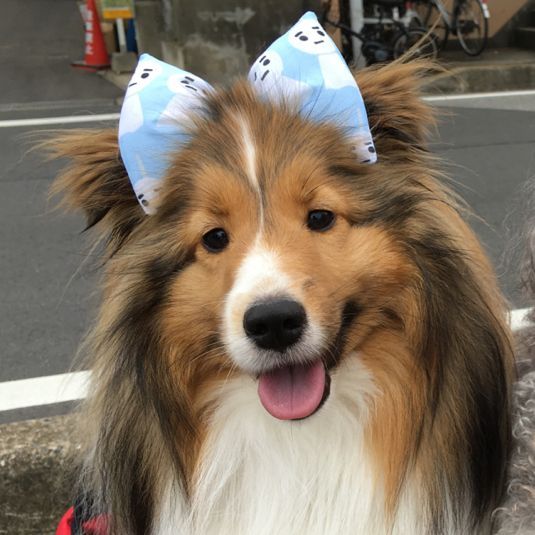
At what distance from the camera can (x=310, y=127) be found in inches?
64.9

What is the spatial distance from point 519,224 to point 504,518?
26.1 inches

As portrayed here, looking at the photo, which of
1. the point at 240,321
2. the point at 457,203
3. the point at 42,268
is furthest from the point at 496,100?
the point at 240,321

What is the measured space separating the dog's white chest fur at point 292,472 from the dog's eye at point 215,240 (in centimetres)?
31

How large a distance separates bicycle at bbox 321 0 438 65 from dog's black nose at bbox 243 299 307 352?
28.0 feet

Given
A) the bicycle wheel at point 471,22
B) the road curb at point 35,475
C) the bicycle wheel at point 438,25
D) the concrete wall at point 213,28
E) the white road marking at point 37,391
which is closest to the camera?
the road curb at point 35,475

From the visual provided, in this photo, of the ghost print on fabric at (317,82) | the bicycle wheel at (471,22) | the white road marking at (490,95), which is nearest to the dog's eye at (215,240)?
the ghost print on fabric at (317,82)

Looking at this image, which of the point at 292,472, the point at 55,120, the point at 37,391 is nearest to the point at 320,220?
the point at 292,472

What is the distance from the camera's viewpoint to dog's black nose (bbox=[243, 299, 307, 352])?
1.42 m

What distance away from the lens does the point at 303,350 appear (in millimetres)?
1492

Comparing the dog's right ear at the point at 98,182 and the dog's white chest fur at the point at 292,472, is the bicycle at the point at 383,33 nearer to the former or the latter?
the dog's right ear at the point at 98,182

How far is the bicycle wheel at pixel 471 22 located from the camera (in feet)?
33.7

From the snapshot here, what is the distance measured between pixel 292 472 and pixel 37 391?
6.17 feet

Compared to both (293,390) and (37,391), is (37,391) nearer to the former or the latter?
(37,391)

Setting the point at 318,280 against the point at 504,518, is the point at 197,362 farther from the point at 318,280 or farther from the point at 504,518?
the point at 504,518
